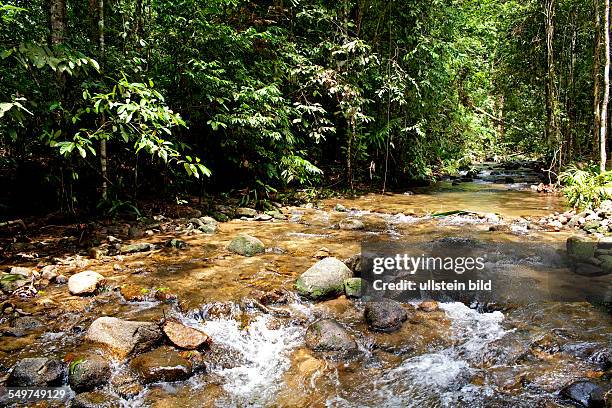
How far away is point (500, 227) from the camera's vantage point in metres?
7.40

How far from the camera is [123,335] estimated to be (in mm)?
3377

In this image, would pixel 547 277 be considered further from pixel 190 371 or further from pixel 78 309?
pixel 78 309

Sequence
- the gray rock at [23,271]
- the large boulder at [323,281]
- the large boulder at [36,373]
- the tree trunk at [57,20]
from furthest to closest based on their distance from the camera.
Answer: the tree trunk at [57,20], the gray rock at [23,271], the large boulder at [323,281], the large boulder at [36,373]

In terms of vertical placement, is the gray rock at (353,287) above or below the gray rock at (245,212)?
below

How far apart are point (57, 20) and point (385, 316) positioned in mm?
6195

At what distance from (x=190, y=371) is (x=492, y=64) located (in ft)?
62.7

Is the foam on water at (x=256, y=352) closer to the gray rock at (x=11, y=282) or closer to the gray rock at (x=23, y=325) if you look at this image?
the gray rock at (x=23, y=325)

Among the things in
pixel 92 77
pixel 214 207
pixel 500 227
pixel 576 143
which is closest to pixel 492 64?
pixel 576 143

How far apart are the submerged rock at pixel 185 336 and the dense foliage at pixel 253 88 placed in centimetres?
179

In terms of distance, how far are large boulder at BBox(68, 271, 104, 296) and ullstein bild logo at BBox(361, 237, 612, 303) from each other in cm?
289

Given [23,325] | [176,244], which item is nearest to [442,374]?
[23,325]

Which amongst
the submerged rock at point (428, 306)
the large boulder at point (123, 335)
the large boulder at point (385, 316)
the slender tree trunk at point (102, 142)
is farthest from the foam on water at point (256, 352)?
the slender tree trunk at point (102, 142)

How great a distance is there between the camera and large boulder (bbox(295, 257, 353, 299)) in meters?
4.41

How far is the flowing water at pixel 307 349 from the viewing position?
9.83ft
